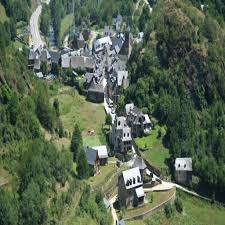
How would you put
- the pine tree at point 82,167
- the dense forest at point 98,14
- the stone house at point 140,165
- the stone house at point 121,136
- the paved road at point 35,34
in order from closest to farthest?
the pine tree at point 82,167
the stone house at point 140,165
the stone house at point 121,136
the paved road at point 35,34
the dense forest at point 98,14

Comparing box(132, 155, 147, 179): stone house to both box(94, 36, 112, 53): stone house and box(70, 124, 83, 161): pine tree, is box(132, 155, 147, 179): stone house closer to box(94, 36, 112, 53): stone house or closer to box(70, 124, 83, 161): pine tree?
box(70, 124, 83, 161): pine tree

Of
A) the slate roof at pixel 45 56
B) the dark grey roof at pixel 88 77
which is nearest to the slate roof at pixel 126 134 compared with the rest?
the dark grey roof at pixel 88 77

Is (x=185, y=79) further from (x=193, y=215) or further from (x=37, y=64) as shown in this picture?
(x=193, y=215)

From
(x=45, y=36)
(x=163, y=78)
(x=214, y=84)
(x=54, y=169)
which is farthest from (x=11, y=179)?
(x=45, y=36)

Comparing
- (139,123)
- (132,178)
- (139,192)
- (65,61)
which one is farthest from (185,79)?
(139,192)

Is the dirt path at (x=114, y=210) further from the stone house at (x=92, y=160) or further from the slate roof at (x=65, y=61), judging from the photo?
the slate roof at (x=65, y=61)

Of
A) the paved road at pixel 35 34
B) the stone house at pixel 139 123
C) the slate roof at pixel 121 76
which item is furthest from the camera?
the paved road at pixel 35 34
